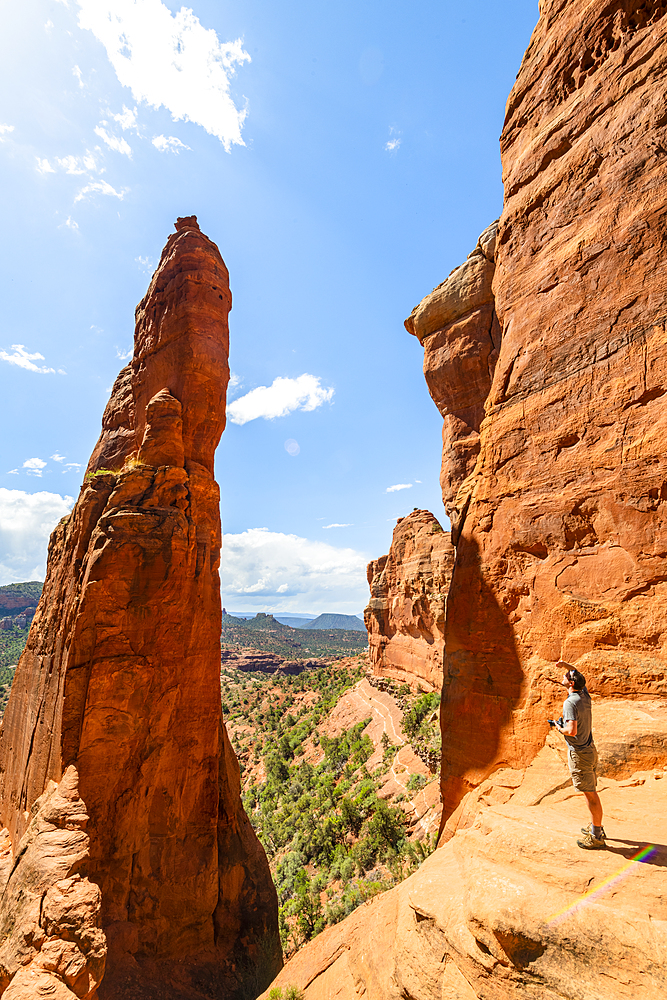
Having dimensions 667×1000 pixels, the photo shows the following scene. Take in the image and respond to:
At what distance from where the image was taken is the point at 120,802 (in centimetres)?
1260

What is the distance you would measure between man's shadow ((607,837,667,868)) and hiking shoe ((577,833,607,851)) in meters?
0.06

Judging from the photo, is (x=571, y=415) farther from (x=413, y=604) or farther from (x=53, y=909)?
(x=413, y=604)

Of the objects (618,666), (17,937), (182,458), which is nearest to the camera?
(618,666)

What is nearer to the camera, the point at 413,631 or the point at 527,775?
the point at 527,775

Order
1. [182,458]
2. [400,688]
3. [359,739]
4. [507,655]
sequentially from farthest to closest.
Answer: [400,688] → [359,739] → [182,458] → [507,655]

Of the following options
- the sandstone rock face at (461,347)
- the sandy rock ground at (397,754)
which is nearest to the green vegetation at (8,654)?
the sandy rock ground at (397,754)

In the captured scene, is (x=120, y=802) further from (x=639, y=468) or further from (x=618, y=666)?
(x=639, y=468)

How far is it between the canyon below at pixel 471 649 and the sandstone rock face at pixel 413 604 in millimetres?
23033

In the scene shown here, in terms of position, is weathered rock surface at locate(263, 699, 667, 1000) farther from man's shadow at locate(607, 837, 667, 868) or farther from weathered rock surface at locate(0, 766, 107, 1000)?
weathered rock surface at locate(0, 766, 107, 1000)

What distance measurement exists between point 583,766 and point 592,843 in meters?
0.73

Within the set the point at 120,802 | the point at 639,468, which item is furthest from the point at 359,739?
the point at 639,468

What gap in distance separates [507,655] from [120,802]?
478 inches

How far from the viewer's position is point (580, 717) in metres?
5.03

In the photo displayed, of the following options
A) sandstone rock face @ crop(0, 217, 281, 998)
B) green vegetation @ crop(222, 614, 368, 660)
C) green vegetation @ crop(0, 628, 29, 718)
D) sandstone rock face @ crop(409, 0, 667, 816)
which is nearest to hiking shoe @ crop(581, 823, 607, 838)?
sandstone rock face @ crop(409, 0, 667, 816)
